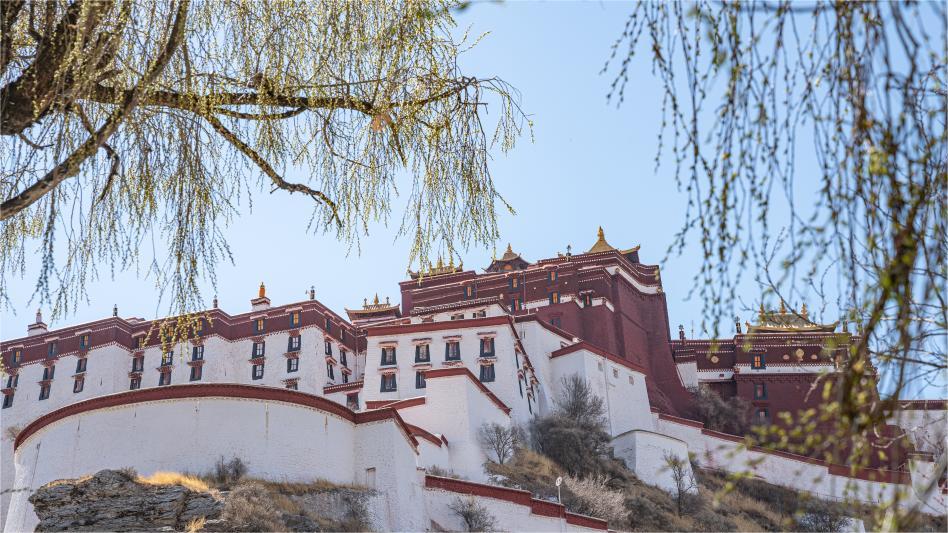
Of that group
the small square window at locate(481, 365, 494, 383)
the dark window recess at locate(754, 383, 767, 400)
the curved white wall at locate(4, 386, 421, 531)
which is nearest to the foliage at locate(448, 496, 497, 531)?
the curved white wall at locate(4, 386, 421, 531)

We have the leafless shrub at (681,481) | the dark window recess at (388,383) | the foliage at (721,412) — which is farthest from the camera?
the foliage at (721,412)

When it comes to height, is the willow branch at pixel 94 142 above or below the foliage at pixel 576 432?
below

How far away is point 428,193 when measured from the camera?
702 cm

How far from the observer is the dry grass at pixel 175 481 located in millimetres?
21422

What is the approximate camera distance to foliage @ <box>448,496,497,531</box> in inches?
980

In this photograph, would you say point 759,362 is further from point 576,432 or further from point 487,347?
point 487,347

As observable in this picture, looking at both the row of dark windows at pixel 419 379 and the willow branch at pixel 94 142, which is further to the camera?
the row of dark windows at pixel 419 379

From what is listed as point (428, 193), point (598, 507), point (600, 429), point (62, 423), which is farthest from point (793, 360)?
point (428, 193)

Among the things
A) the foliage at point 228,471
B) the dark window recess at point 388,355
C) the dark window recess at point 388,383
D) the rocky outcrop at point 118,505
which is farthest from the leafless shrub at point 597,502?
the rocky outcrop at point 118,505

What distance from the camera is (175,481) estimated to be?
21.6 meters

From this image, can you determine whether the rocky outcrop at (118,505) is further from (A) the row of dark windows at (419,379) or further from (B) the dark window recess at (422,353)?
(B) the dark window recess at (422,353)

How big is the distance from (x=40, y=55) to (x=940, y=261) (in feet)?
14.8

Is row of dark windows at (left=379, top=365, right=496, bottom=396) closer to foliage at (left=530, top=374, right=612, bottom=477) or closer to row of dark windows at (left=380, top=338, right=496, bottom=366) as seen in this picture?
row of dark windows at (left=380, top=338, right=496, bottom=366)

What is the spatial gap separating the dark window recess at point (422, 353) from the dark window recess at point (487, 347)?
2228 mm
